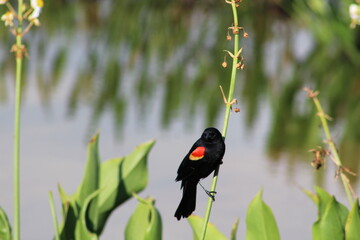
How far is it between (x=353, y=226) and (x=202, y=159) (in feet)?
2.17

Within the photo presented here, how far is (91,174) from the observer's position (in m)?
Answer: 2.28

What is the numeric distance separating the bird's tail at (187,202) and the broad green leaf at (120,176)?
0.71 metres

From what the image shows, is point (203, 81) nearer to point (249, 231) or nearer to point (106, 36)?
point (106, 36)

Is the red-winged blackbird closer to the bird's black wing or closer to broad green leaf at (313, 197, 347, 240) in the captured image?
the bird's black wing

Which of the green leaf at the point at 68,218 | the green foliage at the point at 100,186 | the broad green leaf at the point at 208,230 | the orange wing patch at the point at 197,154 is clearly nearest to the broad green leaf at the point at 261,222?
the broad green leaf at the point at 208,230

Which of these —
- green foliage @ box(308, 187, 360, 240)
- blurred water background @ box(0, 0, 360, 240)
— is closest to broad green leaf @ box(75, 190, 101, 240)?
green foliage @ box(308, 187, 360, 240)

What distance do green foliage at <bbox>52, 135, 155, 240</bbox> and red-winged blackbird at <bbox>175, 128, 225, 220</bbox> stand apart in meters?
0.71

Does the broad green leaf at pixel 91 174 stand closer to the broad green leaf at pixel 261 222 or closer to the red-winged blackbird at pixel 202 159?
the broad green leaf at pixel 261 222

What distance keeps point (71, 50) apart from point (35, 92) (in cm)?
154

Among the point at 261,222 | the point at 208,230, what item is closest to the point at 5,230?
the point at 208,230

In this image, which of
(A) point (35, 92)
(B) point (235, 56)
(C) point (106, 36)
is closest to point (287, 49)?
(C) point (106, 36)

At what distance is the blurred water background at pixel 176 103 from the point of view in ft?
11.6

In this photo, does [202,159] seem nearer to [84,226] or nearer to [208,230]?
[208,230]

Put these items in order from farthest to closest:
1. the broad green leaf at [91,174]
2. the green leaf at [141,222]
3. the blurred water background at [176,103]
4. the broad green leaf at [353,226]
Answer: the blurred water background at [176,103] < the broad green leaf at [91,174] < the green leaf at [141,222] < the broad green leaf at [353,226]
